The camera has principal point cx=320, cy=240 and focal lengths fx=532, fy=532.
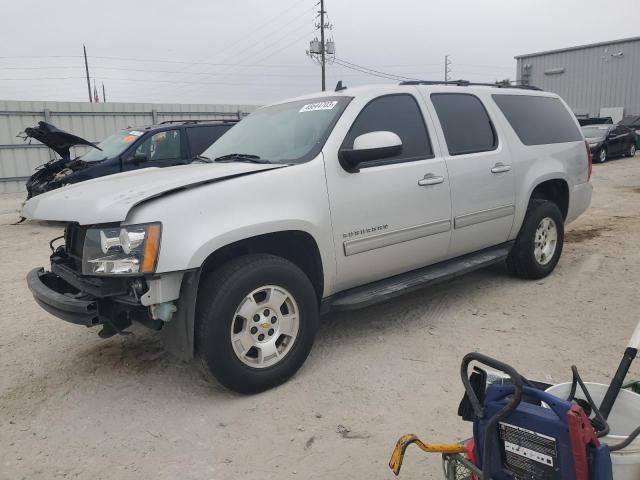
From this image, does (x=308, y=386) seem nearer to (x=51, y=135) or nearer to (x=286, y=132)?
(x=286, y=132)

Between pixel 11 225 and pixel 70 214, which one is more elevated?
pixel 70 214

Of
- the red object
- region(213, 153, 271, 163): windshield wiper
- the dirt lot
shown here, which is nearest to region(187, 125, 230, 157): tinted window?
the dirt lot

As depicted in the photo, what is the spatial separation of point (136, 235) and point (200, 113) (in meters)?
16.4

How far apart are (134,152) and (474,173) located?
6.42 m

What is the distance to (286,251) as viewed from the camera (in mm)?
3588

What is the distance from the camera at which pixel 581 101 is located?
30172mm

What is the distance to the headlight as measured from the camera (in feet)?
9.23

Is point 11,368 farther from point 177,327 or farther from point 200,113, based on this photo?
point 200,113

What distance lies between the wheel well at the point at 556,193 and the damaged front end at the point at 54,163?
5.77 m

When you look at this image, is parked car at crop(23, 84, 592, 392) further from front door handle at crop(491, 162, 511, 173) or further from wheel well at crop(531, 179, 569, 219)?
wheel well at crop(531, 179, 569, 219)

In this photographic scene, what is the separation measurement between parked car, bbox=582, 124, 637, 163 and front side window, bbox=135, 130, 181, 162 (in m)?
14.6

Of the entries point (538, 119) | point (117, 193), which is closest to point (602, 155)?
point (538, 119)

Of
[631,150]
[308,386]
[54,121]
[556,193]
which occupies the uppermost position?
[54,121]

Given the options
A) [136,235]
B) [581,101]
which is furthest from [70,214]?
[581,101]
